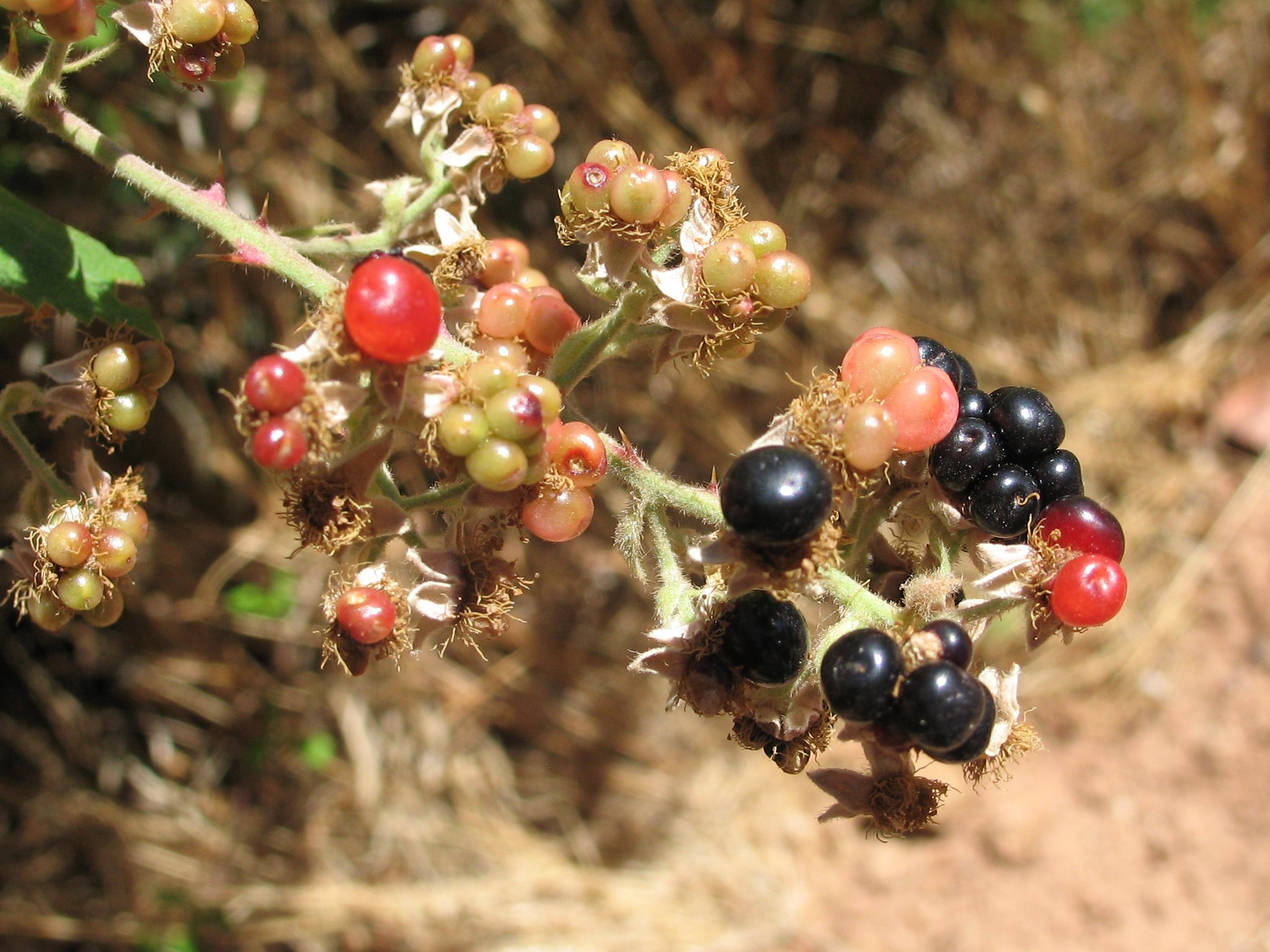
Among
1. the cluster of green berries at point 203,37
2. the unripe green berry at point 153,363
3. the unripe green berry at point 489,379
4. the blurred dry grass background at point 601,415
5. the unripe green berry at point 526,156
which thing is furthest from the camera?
the blurred dry grass background at point 601,415

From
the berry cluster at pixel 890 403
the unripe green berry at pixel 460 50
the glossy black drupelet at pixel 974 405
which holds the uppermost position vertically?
the unripe green berry at pixel 460 50

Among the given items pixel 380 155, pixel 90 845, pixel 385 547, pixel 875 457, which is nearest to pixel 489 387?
pixel 385 547

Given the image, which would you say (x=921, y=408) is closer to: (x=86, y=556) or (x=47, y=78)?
(x=86, y=556)

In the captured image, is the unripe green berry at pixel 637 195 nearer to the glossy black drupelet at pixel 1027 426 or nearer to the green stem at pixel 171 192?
the green stem at pixel 171 192

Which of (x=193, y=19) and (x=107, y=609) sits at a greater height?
(x=193, y=19)

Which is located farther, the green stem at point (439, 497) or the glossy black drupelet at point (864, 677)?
the green stem at point (439, 497)

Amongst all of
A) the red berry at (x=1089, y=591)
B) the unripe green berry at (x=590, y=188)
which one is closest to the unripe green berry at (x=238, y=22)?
the unripe green berry at (x=590, y=188)

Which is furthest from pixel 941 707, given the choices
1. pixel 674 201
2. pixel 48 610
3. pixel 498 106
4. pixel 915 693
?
pixel 48 610
